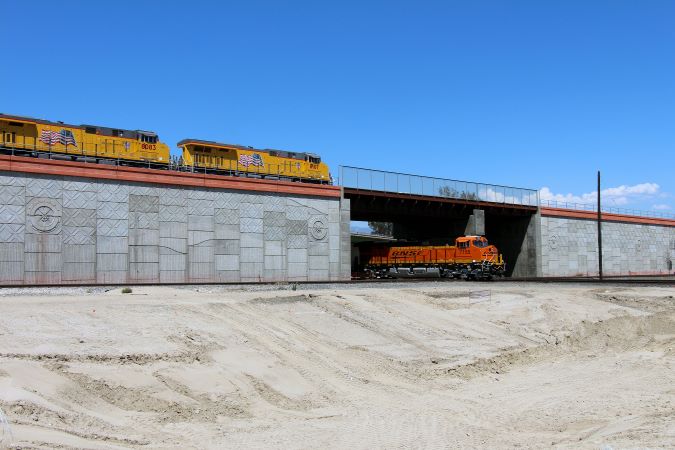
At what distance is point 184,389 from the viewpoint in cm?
1161

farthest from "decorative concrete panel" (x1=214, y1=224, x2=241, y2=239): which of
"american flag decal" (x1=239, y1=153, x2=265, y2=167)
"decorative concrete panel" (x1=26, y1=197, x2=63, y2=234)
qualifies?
"decorative concrete panel" (x1=26, y1=197, x2=63, y2=234)

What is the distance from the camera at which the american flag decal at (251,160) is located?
45216 millimetres

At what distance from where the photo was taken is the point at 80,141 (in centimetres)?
3631

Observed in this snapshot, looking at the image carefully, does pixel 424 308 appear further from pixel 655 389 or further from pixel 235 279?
pixel 235 279

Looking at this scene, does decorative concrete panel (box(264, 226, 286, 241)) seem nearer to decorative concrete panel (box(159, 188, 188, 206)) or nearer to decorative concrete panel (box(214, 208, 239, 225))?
decorative concrete panel (box(214, 208, 239, 225))

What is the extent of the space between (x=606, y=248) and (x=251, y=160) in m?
45.4

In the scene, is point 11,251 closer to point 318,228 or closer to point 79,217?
point 79,217

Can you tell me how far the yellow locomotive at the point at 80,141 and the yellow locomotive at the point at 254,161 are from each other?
334 centimetres

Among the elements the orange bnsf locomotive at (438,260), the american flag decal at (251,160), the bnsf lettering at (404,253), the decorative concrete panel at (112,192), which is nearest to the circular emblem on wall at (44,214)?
the decorative concrete panel at (112,192)

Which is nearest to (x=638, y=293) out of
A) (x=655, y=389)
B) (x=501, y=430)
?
(x=655, y=389)

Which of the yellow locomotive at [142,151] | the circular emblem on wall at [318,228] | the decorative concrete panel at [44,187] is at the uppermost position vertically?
the yellow locomotive at [142,151]

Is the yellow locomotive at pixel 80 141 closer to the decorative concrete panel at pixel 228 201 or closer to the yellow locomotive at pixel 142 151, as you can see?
the yellow locomotive at pixel 142 151

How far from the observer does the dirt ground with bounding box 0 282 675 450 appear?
9.71 m

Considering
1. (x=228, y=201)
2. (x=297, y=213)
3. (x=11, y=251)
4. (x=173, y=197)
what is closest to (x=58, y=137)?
(x=173, y=197)
